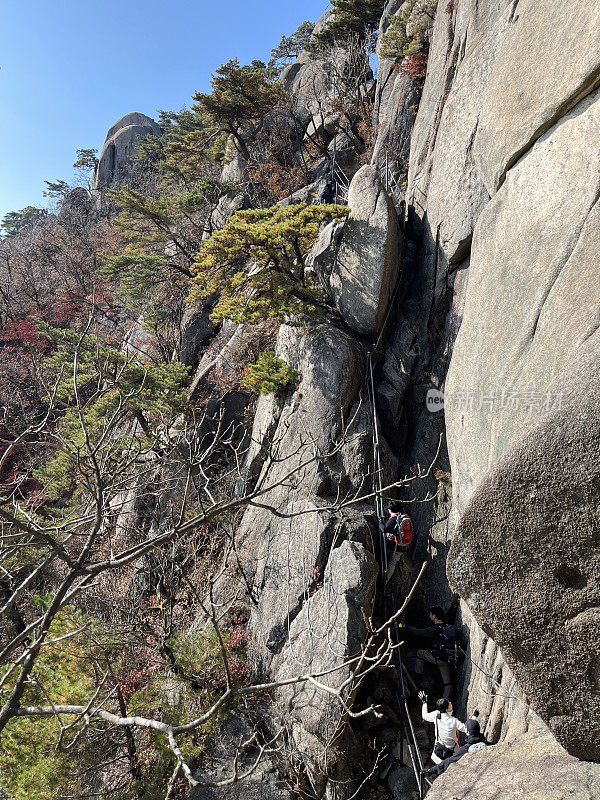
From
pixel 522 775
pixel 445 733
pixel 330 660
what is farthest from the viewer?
pixel 330 660

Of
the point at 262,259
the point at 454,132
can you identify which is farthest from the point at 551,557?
the point at 454,132

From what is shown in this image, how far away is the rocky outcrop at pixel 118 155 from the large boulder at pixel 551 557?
4050 cm

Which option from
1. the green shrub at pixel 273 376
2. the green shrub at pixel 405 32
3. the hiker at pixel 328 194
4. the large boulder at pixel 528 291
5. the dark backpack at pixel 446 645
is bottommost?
the dark backpack at pixel 446 645

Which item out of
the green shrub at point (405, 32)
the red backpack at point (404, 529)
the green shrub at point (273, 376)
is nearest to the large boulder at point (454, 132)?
the green shrub at point (405, 32)

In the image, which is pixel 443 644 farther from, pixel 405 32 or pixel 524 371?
pixel 405 32

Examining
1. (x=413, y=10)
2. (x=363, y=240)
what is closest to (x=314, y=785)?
(x=363, y=240)

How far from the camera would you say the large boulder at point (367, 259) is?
9977 mm

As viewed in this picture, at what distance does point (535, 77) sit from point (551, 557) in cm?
516

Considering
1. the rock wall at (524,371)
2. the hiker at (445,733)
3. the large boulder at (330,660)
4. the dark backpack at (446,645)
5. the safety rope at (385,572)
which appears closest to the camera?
the rock wall at (524,371)

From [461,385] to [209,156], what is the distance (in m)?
19.7

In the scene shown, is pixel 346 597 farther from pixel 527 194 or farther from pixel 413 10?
pixel 413 10

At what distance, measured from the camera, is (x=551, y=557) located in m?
2.76

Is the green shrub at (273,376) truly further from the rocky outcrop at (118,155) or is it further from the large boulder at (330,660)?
the rocky outcrop at (118,155)

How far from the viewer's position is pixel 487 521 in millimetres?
2975
